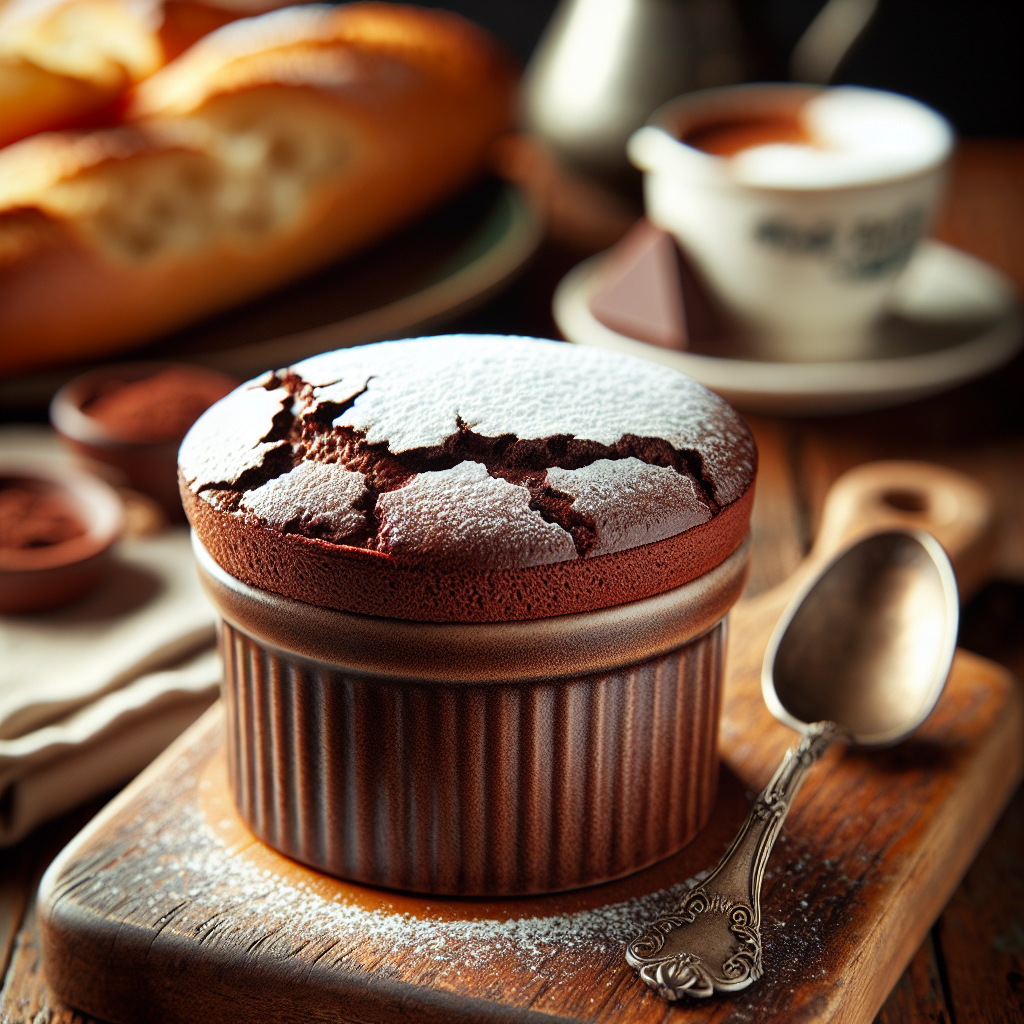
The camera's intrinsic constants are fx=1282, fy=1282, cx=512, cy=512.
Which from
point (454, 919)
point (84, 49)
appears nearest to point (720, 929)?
point (454, 919)

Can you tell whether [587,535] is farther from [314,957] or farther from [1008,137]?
A: [1008,137]

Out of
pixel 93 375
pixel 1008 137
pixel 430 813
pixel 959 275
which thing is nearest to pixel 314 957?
pixel 430 813

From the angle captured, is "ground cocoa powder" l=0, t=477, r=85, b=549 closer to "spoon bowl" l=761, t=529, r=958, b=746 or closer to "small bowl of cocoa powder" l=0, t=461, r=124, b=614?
"small bowl of cocoa powder" l=0, t=461, r=124, b=614

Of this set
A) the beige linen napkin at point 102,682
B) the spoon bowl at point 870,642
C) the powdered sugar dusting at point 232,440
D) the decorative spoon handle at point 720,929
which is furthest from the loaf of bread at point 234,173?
the decorative spoon handle at point 720,929

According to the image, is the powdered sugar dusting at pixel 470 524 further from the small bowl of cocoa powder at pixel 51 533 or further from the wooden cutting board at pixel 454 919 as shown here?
the small bowl of cocoa powder at pixel 51 533

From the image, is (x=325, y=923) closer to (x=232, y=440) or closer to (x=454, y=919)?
(x=454, y=919)
